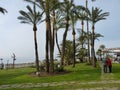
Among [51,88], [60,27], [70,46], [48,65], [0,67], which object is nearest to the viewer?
[51,88]

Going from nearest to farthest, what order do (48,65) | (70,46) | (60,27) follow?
(48,65) < (60,27) < (70,46)

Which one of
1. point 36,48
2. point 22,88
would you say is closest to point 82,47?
point 36,48

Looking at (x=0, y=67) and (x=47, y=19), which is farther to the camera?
(x=0, y=67)

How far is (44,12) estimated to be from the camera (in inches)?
1569

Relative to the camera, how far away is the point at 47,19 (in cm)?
3881

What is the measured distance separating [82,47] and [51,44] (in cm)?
3286

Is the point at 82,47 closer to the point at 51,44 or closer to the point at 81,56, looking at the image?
the point at 81,56

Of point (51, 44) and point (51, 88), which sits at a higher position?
point (51, 44)

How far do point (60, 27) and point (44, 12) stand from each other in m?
14.9

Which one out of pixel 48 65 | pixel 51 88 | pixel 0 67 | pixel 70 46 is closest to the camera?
pixel 51 88

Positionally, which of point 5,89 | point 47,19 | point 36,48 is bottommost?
point 5,89

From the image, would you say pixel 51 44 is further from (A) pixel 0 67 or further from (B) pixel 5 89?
(A) pixel 0 67

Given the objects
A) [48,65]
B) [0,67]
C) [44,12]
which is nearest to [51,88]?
[48,65]

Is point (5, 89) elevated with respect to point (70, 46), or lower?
lower
